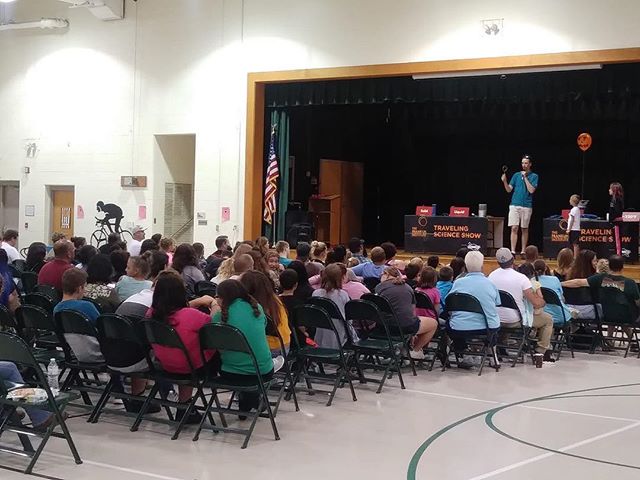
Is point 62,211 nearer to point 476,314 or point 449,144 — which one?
point 449,144

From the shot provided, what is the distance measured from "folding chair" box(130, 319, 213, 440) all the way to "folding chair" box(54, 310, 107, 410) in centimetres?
44

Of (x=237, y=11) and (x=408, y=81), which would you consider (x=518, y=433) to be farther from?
(x=237, y=11)

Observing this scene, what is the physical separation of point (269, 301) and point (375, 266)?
3715 mm

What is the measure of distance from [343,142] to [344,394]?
44.4 ft

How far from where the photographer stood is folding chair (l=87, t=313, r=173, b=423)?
5762mm

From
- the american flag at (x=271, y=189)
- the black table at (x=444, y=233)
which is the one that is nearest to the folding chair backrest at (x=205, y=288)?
the black table at (x=444, y=233)

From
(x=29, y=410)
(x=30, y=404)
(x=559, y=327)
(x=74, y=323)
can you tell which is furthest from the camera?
(x=559, y=327)

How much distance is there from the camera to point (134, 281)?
7.04m

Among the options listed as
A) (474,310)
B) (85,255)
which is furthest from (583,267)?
(85,255)

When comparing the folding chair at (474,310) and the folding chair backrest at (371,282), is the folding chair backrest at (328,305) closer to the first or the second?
the folding chair at (474,310)

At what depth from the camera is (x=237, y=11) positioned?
16.5 m

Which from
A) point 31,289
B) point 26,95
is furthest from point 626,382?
point 26,95

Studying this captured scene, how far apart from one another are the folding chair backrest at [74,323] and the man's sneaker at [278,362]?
1249 mm

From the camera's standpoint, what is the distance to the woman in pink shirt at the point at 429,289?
8391 mm
